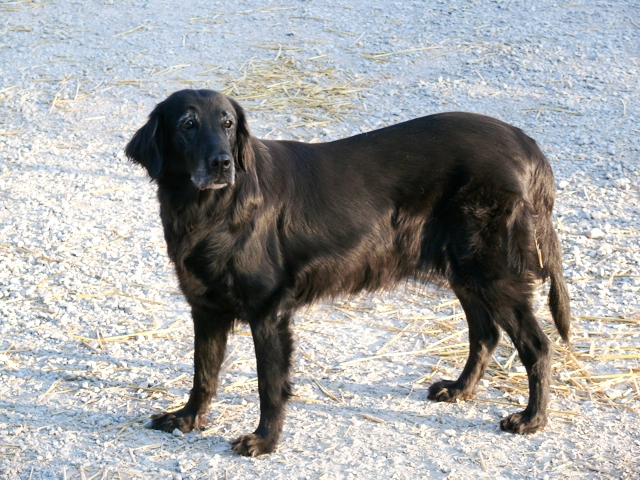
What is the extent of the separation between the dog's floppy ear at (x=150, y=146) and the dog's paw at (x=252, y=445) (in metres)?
1.44

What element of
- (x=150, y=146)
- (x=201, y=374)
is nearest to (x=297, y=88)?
(x=150, y=146)

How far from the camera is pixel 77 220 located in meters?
6.77

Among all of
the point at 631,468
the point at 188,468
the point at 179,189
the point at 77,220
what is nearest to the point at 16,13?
the point at 77,220

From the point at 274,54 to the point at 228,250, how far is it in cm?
603

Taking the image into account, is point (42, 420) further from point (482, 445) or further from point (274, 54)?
point (274, 54)

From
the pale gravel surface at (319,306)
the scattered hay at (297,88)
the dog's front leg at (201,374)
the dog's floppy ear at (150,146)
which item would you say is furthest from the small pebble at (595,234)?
the dog's floppy ear at (150,146)

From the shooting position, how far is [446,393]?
464 centimetres

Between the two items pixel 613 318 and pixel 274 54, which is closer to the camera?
pixel 613 318

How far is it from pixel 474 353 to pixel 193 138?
2076 millimetres

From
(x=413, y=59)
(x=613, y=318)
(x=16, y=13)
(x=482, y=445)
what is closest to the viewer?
(x=482, y=445)

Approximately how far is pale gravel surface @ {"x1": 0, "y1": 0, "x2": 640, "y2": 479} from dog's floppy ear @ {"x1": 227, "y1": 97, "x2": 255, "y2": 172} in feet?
4.72

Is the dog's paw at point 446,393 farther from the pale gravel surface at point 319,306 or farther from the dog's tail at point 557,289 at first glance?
the dog's tail at point 557,289

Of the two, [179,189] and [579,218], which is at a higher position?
[179,189]

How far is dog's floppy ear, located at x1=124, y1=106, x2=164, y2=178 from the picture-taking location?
13.3 feet
